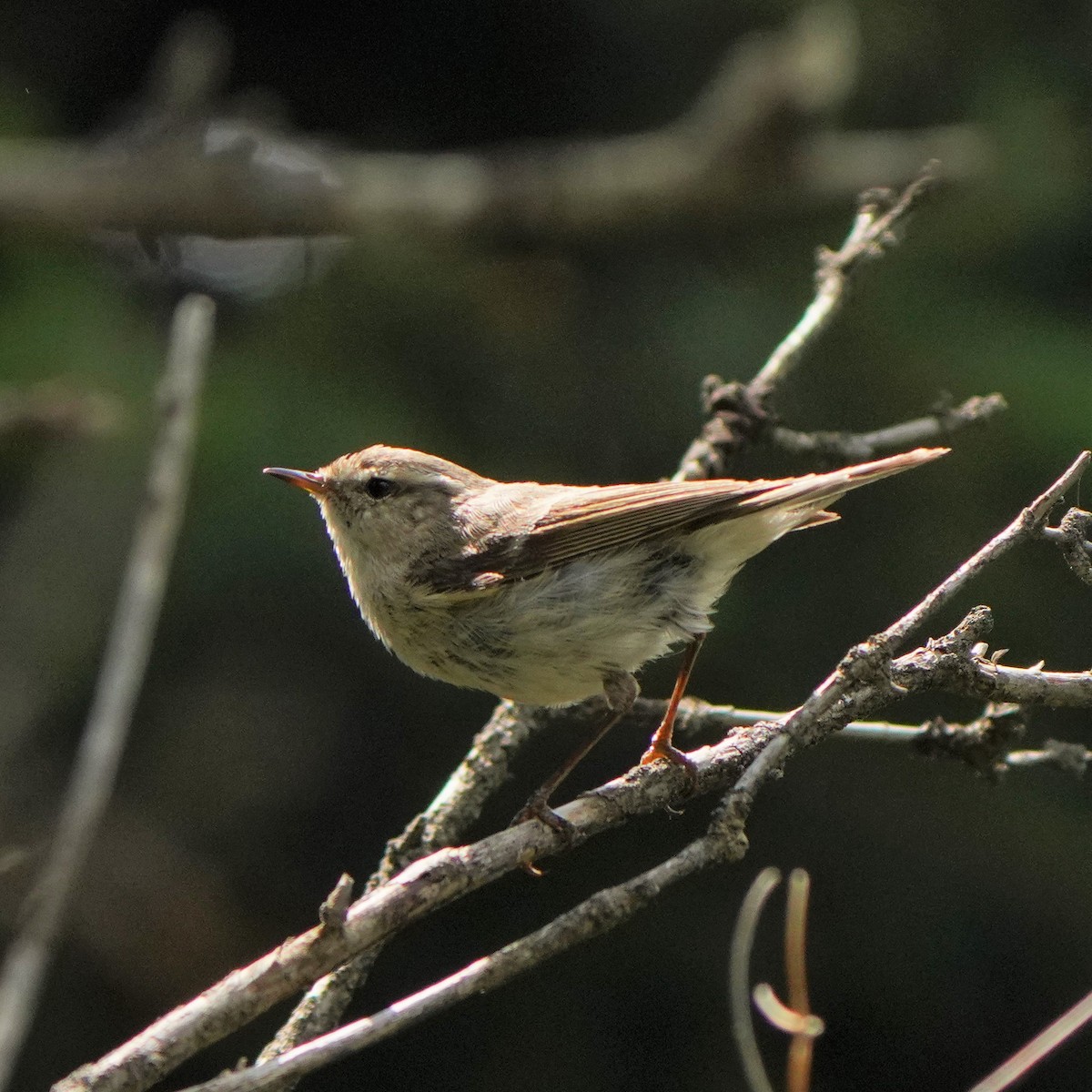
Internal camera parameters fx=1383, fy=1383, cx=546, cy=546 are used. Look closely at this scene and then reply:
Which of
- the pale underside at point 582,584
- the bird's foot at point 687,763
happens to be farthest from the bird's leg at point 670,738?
the pale underside at point 582,584

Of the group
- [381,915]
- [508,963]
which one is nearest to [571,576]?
[381,915]

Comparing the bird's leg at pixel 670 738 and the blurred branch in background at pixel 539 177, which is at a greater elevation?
the blurred branch in background at pixel 539 177

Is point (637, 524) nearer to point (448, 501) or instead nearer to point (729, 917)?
point (448, 501)

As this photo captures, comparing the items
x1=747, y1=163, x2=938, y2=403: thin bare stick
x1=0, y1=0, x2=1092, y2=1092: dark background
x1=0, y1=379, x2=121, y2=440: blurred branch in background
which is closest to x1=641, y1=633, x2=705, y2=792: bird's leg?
x1=747, y1=163, x2=938, y2=403: thin bare stick

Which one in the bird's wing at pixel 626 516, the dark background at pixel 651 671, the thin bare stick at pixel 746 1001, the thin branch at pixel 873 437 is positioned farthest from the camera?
the dark background at pixel 651 671

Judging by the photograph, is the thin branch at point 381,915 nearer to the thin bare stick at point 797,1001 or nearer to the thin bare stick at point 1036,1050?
the thin bare stick at point 797,1001

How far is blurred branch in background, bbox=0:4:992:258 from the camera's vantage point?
4.26ft

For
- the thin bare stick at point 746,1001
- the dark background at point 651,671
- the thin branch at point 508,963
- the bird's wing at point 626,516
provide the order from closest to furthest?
the thin branch at point 508,963 < the thin bare stick at point 746,1001 < the bird's wing at point 626,516 < the dark background at point 651,671

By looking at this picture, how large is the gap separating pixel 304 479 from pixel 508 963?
7.25ft

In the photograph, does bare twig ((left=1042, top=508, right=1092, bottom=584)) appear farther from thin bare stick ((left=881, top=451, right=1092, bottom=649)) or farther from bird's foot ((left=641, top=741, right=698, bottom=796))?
bird's foot ((left=641, top=741, right=698, bottom=796))

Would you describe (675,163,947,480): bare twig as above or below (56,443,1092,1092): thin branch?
above

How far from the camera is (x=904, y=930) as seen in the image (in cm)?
485

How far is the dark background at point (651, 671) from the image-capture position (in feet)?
15.1

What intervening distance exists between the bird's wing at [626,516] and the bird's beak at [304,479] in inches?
22.9
